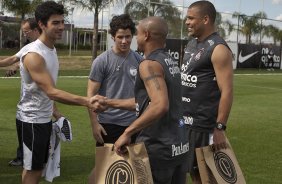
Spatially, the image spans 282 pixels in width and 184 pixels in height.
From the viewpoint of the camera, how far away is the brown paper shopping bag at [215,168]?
14.4ft

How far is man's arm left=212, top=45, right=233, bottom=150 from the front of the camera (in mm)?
4555

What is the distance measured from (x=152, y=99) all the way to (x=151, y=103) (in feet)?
0.10

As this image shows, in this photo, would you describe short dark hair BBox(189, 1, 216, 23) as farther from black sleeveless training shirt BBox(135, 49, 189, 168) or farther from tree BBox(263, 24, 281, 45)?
tree BBox(263, 24, 281, 45)

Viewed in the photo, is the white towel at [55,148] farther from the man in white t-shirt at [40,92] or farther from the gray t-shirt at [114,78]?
the gray t-shirt at [114,78]

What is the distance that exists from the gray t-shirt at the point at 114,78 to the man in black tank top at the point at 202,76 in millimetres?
858

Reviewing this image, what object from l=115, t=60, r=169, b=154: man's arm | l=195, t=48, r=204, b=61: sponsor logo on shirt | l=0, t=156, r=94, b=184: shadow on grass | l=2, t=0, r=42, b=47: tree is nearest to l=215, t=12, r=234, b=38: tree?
l=2, t=0, r=42, b=47: tree

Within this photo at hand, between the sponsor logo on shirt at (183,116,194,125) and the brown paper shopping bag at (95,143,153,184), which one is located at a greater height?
the sponsor logo on shirt at (183,116,194,125)

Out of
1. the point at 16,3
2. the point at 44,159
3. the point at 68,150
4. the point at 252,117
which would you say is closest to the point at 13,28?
the point at 16,3

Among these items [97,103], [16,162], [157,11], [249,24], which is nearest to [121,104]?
[97,103]

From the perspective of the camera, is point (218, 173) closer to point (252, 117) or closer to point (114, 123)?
point (114, 123)

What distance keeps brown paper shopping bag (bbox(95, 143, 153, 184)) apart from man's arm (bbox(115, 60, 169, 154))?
0.08 meters

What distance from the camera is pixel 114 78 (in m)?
5.60

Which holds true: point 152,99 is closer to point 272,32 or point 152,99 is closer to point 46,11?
point 46,11

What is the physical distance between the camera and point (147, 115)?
12.0 ft
